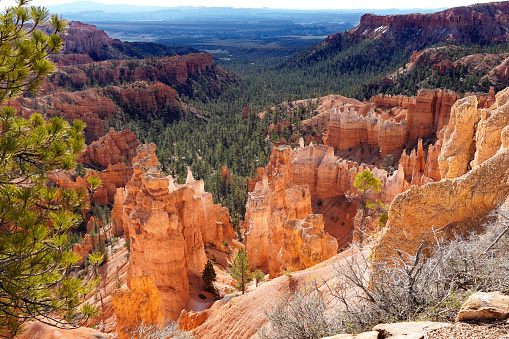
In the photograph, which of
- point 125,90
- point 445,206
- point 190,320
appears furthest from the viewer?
point 125,90

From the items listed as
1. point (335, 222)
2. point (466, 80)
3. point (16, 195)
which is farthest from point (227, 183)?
point (466, 80)

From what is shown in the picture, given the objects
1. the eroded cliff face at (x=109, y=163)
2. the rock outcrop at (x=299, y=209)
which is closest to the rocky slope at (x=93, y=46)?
the eroded cliff face at (x=109, y=163)

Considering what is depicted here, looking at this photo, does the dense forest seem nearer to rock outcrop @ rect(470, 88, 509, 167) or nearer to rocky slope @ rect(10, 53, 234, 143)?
rocky slope @ rect(10, 53, 234, 143)

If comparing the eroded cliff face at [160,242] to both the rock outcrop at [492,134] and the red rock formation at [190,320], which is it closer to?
the red rock formation at [190,320]

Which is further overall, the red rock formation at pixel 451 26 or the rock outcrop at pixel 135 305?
the red rock formation at pixel 451 26

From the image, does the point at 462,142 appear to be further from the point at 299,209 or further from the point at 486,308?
the point at 486,308

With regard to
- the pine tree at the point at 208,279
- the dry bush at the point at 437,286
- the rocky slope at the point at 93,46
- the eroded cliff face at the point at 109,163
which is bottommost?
the eroded cliff face at the point at 109,163

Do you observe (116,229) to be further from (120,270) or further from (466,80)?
(466,80)

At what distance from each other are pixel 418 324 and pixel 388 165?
38927 mm

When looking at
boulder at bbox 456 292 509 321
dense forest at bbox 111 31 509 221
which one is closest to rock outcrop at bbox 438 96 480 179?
boulder at bbox 456 292 509 321

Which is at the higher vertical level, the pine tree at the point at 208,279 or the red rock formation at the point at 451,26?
the red rock formation at the point at 451,26

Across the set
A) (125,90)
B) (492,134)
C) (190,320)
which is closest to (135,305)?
(190,320)

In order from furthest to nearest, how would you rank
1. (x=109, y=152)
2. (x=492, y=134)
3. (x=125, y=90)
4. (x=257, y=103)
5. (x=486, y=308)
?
1. (x=257, y=103)
2. (x=125, y=90)
3. (x=109, y=152)
4. (x=492, y=134)
5. (x=486, y=308)

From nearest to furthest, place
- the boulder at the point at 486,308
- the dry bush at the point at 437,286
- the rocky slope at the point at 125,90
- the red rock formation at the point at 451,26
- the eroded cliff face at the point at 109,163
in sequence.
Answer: the boulder at the point at 486,308
the dry bush at the point at 437,286
the eroded cliff face at the point at 109,163
the rocky slope at the point at 125,90
the red rock formation at the point at 451,26
